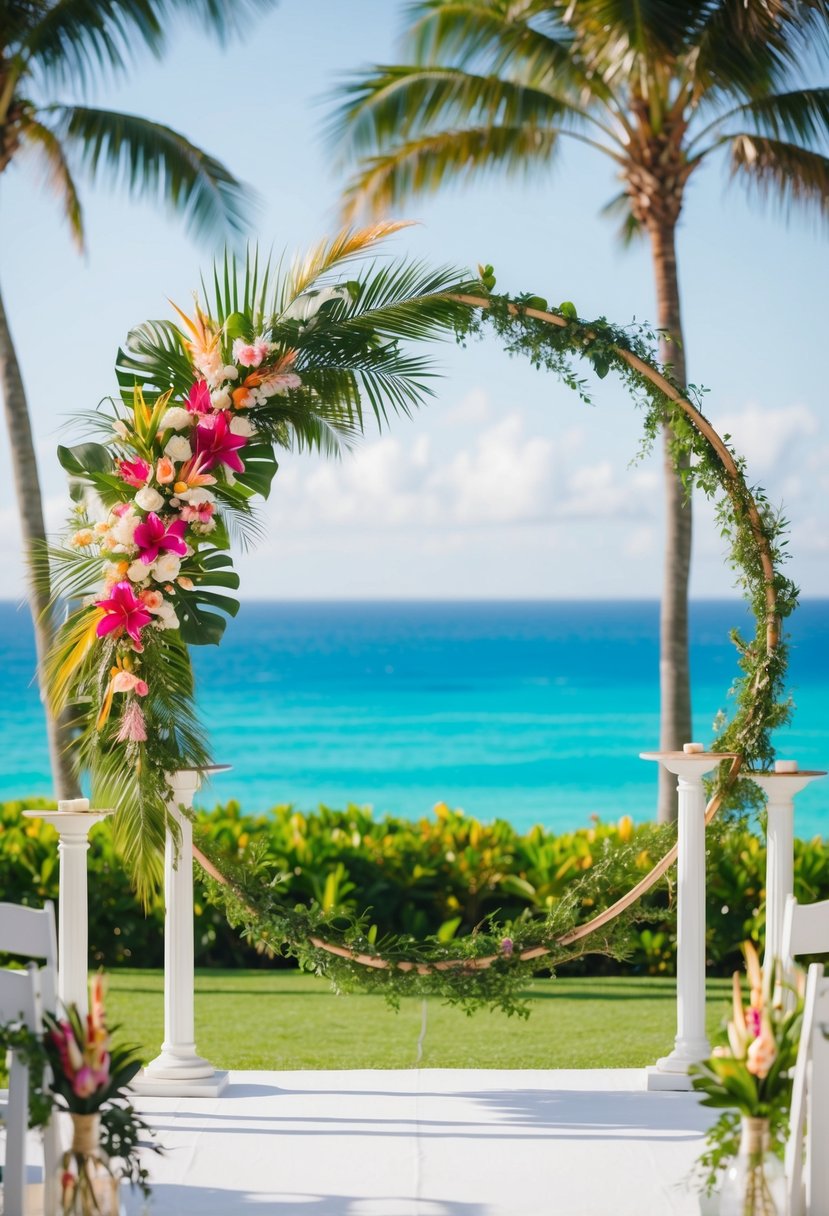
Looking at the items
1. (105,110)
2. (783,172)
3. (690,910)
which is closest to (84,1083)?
(690,910)

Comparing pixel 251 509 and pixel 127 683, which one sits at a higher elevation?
pixel 251 509

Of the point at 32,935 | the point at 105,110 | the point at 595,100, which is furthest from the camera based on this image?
the point at 595,100

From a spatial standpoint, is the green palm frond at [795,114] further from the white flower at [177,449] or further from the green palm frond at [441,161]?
the white flower at [177,449]

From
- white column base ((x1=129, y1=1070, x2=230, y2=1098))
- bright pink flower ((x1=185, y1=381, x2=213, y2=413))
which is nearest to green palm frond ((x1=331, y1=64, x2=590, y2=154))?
bright pink flower ((x1=185, y1=381, x2=213, y2=413))

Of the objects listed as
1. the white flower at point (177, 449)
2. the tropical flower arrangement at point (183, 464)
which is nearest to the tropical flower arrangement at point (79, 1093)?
the tropical flower arrangement at point (183, 464)

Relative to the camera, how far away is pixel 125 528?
5.00 metres

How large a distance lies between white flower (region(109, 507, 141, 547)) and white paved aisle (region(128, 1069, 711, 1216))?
2009 mm

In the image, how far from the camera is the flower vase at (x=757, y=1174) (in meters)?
3.00

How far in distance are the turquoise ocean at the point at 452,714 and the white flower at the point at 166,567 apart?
21.9 meters

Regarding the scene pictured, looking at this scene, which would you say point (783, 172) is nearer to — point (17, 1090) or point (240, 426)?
point (240, 426)

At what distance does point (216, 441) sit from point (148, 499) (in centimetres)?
35

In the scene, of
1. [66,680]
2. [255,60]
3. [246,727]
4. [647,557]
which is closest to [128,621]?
[66,680]

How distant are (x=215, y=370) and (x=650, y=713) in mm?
37889

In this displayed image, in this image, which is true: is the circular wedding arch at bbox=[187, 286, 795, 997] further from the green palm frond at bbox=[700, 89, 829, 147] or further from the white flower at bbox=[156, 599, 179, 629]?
the green palm frond at bbox=[700, 89, 829, 147]
